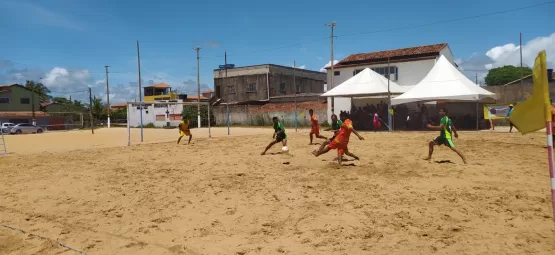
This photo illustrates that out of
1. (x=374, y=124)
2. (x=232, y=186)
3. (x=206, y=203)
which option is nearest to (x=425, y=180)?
(x=232, y=186)

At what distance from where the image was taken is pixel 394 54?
3503cm

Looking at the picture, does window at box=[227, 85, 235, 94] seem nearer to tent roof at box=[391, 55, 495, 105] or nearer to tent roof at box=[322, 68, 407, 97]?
tent roof at box=[322, 68, 407, 97]

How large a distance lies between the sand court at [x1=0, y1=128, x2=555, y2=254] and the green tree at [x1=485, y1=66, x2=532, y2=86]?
6236cm

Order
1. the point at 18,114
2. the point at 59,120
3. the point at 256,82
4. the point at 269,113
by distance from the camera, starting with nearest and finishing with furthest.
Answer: the point at 269,113 → the point at 256,82 → the point at 18,114 → the point at 59,120

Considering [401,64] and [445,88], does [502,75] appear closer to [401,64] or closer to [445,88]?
[401,64]

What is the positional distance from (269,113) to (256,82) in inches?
387

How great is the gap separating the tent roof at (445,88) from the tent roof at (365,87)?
2.09 m

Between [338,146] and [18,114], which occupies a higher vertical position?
[18,114]

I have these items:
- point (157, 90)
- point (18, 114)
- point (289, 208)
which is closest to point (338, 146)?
point (289, 208)

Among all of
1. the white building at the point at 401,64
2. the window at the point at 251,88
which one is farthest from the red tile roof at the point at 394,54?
the window at the point at 251,88

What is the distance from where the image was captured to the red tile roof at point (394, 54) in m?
33.2

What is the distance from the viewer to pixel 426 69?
32.5 meters

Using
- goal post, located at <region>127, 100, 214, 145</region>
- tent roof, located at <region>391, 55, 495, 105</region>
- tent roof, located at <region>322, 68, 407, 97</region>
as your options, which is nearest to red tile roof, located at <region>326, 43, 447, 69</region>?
tent roof, located at <region>322, 68, 407, 97</region>

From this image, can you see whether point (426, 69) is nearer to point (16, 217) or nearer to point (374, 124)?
point (374, 124)
